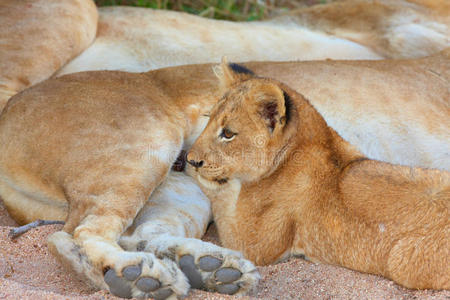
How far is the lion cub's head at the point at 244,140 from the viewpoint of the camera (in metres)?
3.31

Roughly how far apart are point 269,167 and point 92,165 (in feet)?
2.85

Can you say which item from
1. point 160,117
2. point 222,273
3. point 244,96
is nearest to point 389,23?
point 160,117

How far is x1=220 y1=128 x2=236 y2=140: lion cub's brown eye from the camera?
3.37 m

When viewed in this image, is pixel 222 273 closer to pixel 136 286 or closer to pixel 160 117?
pixel 136 286

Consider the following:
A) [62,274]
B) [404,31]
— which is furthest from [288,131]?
[404,31]

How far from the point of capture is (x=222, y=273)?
2941mm

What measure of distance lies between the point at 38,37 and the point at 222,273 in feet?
8.80

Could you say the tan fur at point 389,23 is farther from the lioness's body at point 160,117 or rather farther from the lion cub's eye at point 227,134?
the lion cub's eye at point 227,134

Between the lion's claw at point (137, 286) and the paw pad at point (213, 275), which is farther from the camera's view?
the paw pad at point (213, 275)

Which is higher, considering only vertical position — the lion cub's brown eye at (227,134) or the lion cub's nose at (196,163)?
the lion cub's brown eye at (227,134)

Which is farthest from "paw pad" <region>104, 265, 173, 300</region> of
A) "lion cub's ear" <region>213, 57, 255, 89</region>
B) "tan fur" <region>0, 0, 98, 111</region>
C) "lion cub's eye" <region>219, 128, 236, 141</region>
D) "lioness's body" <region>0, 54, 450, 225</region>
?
"tan fur" <region>0, 0, 98, 111</region>

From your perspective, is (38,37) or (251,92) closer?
(251,92)

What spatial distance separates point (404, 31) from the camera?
5.48 m

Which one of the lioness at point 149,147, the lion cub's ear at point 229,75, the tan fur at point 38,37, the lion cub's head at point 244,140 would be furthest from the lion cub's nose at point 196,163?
the tan fur at point 38,37
